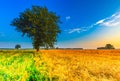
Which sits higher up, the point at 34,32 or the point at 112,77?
the point at 34,32

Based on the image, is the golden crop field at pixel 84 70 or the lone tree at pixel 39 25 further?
the lone tree at pixel 39 25

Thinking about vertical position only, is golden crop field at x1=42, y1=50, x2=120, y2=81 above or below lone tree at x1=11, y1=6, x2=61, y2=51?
below

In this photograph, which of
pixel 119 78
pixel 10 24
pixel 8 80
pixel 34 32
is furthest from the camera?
pixel 10 24

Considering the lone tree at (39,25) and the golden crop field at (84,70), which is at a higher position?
the lone tree at (39,25)

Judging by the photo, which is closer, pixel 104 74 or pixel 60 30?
pixel 104 74

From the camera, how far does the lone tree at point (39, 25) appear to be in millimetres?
54062

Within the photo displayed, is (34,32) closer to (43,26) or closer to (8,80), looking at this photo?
(43,26)

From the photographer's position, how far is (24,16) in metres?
55.8

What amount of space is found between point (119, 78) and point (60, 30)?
149 feet

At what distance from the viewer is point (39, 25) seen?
54281 millimetres

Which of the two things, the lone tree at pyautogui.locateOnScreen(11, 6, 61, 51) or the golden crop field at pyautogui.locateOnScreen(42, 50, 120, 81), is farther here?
the lone tree at pyautogui.locateOnScreen(11, 6, 61, 51)

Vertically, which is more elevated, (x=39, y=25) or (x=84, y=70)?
(x=39, y=25)

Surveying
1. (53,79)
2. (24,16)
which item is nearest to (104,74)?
(53,79)

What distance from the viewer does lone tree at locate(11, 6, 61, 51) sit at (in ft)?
177
